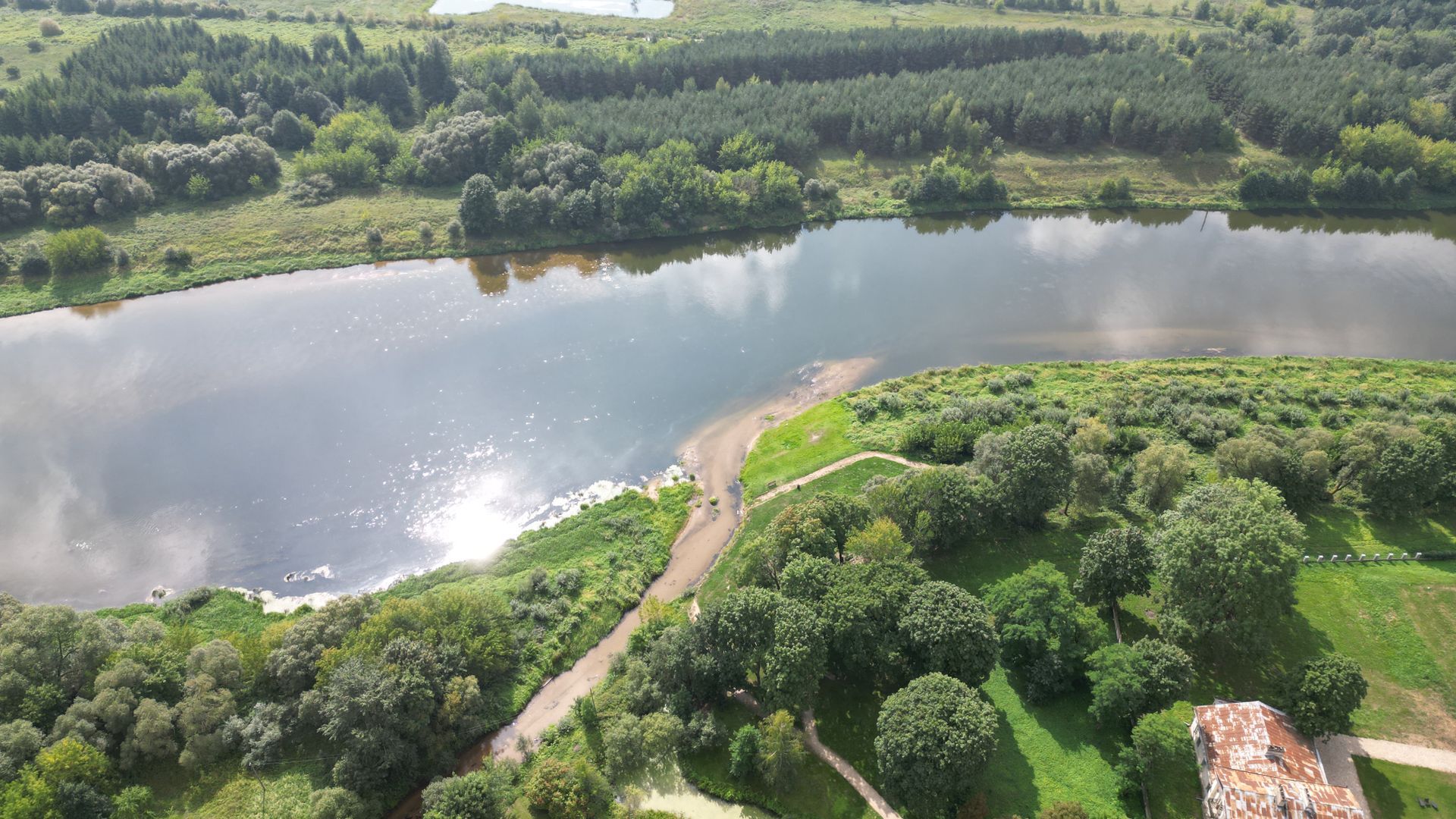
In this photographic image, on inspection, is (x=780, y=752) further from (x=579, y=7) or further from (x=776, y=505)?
(x=579, y=7)

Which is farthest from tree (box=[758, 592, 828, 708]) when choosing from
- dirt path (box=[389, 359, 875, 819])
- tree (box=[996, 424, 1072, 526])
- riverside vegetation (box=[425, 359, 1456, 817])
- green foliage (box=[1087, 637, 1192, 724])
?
tree (box=[996, 424, 1072, 526])

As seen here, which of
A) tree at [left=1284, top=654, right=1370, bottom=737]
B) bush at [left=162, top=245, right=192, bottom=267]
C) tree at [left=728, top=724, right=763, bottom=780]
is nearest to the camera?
tree at [left=1284, top=654, right=1370, bottom=737]

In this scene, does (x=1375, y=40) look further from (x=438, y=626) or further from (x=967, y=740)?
(x=438, y=626)

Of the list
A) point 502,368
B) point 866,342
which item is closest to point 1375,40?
point 866,342

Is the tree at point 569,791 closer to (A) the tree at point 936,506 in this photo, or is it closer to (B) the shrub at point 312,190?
(A) the tree at point 936,506

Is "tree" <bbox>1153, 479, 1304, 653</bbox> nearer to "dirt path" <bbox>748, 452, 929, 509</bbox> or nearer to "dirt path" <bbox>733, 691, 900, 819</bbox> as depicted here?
"dirt path" <bbox>733, 691, 900, 819</bbox>

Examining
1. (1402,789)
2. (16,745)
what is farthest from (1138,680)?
(16,745)
